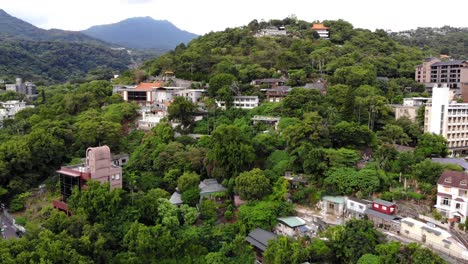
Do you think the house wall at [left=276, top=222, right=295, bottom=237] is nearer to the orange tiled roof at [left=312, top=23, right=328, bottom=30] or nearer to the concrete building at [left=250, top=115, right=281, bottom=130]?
the concrete building at [left=250, top=115, right=281, bottom=130]

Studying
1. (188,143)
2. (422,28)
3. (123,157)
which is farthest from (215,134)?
(422,28)

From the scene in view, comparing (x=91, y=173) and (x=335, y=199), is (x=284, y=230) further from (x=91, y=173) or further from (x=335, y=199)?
(x=91, y=173)

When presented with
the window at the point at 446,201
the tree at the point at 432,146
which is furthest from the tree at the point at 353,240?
the tree at the point at 432,146

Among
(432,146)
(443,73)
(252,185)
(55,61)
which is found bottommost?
(252,185)

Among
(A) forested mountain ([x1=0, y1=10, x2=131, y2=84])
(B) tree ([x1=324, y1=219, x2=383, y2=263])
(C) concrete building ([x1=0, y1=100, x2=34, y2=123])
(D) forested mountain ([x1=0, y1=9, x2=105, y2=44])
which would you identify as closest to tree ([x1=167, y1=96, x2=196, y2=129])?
(B) tree ([x1=324, y1=219, x2=383, y2=263])

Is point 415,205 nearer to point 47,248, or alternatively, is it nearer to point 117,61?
point 47,248

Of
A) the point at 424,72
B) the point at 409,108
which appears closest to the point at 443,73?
the point at 424,72

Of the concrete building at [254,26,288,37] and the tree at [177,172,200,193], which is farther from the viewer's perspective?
the concrete building at [254,26,288,37]
